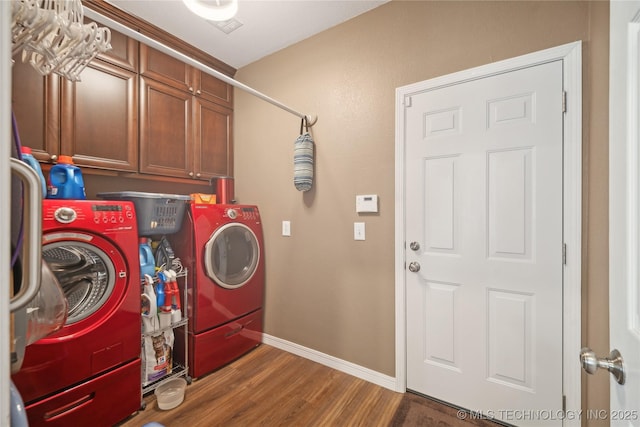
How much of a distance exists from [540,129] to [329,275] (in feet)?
5.10

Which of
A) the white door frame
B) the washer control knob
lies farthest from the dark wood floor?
the washer control knob

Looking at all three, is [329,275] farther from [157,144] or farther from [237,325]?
[157,144]

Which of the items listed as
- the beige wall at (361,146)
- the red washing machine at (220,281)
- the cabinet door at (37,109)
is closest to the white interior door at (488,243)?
the beige wall at (361,146)

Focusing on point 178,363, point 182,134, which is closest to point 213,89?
point 182,134

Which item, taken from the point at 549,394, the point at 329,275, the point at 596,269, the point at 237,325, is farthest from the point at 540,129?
the point at 237,325

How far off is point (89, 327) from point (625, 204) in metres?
2.04

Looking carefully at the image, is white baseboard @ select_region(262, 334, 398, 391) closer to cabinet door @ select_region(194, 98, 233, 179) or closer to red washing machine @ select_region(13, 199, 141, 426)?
red washing machine @ select_region(13, 199, 141, 426)

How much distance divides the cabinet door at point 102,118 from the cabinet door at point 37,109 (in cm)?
4

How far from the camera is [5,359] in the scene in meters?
0.34

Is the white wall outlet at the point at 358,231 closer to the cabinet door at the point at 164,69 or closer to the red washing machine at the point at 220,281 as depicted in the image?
the red washing machine at the point at 220,281

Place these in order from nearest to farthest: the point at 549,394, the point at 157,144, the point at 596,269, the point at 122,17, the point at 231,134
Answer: the point at 596,269
the point at 549,394
the point at 122,17
the point at 157,144
the point at 231,134

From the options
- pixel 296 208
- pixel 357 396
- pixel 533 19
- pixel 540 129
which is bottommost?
pixel 357 396

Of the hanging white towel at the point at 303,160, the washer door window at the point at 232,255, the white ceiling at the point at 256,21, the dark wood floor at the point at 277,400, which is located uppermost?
the white ceiling at the point at 256,21

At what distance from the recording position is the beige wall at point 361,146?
1.25 metres
